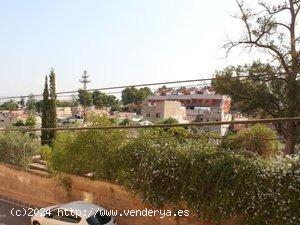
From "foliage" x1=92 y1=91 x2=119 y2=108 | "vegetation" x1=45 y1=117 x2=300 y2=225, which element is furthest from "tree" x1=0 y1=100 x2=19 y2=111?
"vegetation" x1=45 y1=117 x2=300 y2=225

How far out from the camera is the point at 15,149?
1841 cm

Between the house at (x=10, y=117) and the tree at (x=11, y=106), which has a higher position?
Answer: the tree at (x=11, y=106)

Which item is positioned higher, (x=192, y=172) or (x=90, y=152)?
(x=90, y=152)

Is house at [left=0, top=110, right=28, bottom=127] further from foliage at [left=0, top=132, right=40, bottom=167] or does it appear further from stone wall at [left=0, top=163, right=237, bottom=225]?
stone wall at [left=0, top=163, right=237, bottom=225]

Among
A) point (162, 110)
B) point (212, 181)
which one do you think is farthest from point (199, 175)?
point (162, 110)

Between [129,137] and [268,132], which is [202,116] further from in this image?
[129,137]

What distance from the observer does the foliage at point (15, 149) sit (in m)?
18.0

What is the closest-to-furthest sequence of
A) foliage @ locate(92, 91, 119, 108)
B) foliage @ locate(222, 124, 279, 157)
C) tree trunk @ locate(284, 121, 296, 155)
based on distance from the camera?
foliage @ locate(222, 124, 279, 157) < tree trunk @ locate(284, 121, 296, 155) < foliage @ locate(92, 91, 119, 108)

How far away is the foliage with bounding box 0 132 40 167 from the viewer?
709 inches

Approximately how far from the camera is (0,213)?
46.7 feet

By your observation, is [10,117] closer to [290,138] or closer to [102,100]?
[102,100]

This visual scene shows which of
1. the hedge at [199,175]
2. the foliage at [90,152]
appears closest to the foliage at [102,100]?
the foliage at [90,152]

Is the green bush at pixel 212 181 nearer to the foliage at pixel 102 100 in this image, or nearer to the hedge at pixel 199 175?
the hedge at pixel 199 175

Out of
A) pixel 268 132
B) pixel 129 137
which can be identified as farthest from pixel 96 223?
pixel 268 132
